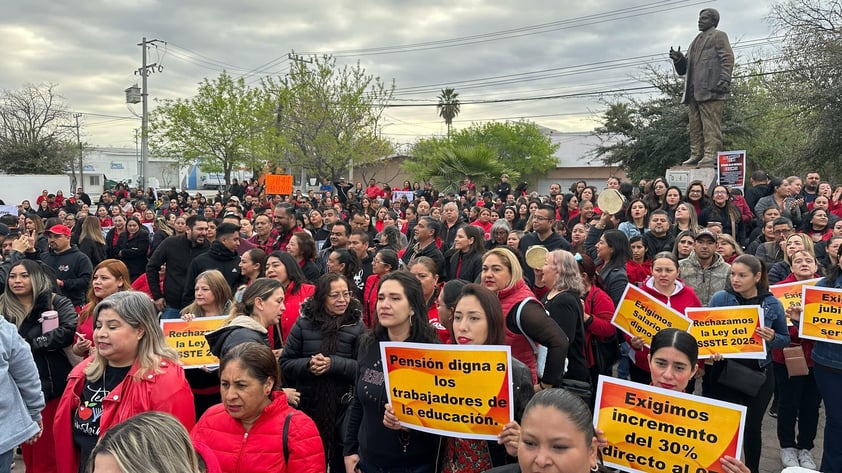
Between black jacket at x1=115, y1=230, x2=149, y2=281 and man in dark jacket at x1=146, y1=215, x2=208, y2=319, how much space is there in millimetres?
3122

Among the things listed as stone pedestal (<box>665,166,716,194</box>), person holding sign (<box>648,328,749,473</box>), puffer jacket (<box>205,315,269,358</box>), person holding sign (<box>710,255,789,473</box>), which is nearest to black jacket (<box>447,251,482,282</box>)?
person holding sign (<box>710,255,789,473</box>)

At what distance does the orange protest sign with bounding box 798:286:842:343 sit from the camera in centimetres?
473

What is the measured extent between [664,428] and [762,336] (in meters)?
2.18

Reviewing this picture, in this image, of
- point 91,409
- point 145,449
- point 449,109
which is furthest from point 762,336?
point 449,109

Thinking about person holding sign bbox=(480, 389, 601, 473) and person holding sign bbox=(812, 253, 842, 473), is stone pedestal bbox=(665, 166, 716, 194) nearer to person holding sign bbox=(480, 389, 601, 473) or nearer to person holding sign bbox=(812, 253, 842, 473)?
person holding sign bbox=(812, 253, 842, 473)

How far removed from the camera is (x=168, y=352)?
3473 millimetres

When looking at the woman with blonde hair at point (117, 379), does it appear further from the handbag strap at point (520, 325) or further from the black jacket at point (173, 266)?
the black jacket at point (173, 266)

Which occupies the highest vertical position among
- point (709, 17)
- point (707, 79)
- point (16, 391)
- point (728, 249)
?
point (709, 17)

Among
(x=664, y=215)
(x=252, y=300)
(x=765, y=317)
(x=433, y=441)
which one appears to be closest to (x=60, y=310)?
(x=252, y=300)

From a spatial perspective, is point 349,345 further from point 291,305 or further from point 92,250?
point 92,250

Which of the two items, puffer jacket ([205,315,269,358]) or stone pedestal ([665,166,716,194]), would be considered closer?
puffer jacket ([205,315,269,358])

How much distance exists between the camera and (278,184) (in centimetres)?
2081

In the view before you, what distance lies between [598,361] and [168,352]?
3.62 m

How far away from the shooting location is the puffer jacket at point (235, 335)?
382 cm
